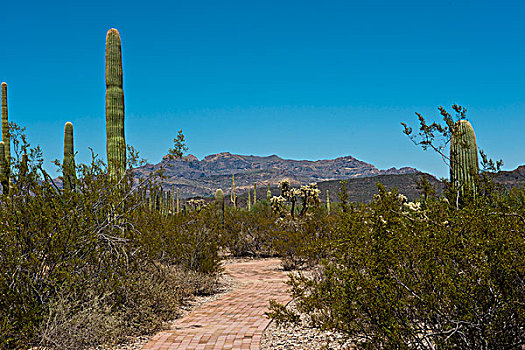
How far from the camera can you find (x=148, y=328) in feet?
22.1

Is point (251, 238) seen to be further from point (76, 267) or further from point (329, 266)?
point (329, 266)

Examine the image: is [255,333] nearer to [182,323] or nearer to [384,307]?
[182,323]

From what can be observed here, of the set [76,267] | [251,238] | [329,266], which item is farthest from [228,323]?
[251,238]

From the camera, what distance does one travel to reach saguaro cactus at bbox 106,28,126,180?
9047 mm

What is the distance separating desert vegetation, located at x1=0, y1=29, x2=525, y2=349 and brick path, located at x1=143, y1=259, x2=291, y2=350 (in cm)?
43

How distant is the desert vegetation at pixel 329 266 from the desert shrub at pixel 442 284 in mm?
12

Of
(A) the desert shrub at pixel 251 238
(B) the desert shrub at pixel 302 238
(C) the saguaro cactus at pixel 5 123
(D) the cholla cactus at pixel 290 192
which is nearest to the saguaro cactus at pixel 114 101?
(B) the desert shrub at pixel 302 238

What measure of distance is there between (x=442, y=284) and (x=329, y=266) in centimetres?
122

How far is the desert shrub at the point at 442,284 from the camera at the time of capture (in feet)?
12.0

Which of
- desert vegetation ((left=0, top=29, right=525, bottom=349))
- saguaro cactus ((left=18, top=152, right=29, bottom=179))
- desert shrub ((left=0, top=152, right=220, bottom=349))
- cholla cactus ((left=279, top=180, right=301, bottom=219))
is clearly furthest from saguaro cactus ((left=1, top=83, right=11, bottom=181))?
cholla cactus ((left=279, top=180, right=301, bottom=219))

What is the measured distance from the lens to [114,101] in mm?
9445

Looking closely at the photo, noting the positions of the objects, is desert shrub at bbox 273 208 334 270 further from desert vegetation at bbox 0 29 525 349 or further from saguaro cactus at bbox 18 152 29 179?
saguaro cactus at bbox 18 152 29 179

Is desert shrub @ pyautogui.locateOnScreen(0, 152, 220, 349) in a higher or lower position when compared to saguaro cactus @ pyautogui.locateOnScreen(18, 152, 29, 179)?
lower

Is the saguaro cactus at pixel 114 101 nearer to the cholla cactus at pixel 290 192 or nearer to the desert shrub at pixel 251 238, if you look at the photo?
the desert shrub at pixel 251 238
